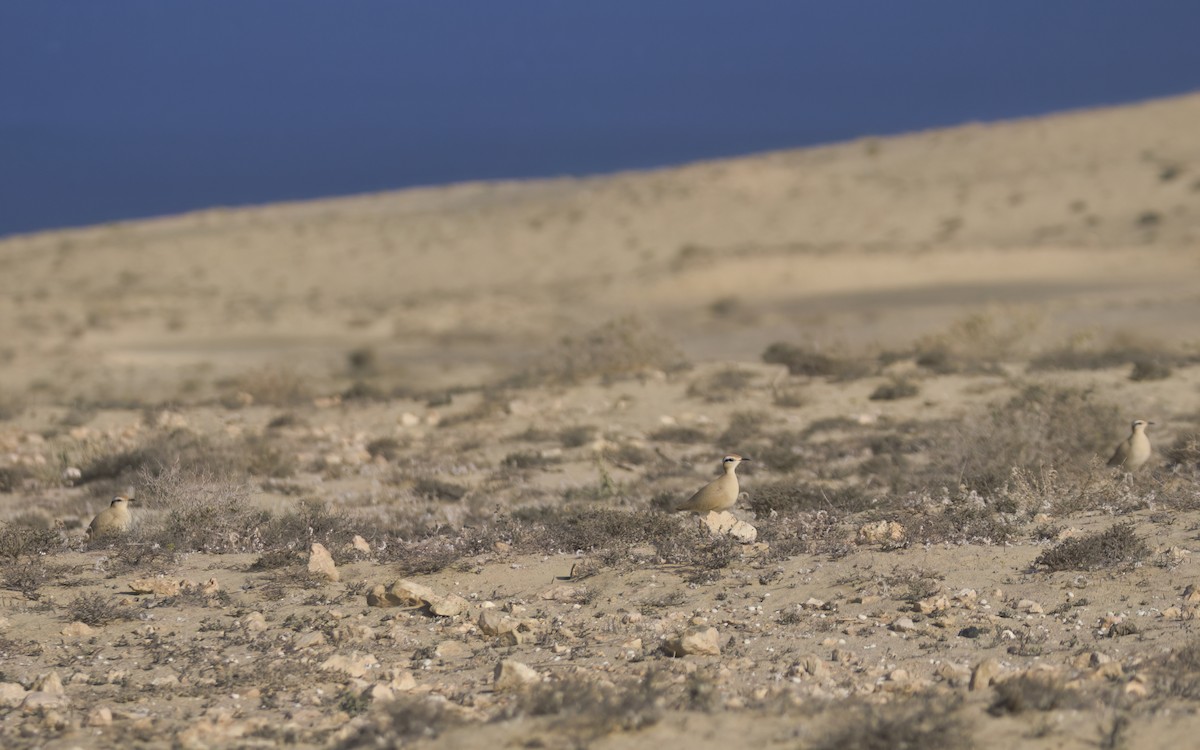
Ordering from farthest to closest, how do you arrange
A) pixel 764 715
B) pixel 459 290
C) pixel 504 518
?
pixel 459 290 < pixel 504 518 < pixel 764 715

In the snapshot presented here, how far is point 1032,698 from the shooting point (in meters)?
4.69

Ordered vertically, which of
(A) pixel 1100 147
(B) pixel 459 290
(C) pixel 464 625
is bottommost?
(C) pixel 464 625

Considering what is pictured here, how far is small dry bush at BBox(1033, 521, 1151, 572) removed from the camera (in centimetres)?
670

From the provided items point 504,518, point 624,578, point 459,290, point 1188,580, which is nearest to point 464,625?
point 624,578

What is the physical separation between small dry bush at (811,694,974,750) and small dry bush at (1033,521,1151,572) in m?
2.28

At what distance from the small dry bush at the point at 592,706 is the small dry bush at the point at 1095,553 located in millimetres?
2666

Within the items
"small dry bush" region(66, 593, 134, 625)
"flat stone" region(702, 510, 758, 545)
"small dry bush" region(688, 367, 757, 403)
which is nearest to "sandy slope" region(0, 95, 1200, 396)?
"small dry bush" region(688, 367, 757, 403)

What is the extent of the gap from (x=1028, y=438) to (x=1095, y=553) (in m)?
2.81

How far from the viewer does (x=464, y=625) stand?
20.5 ft

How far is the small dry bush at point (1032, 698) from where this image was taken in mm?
4680

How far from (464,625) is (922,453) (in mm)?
5543

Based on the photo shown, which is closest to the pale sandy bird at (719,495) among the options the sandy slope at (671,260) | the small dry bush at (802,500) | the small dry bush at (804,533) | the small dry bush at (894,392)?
the small dry bush at (804,533)

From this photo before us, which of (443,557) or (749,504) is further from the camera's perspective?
(749,504)

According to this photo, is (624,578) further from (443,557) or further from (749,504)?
(749,504)
